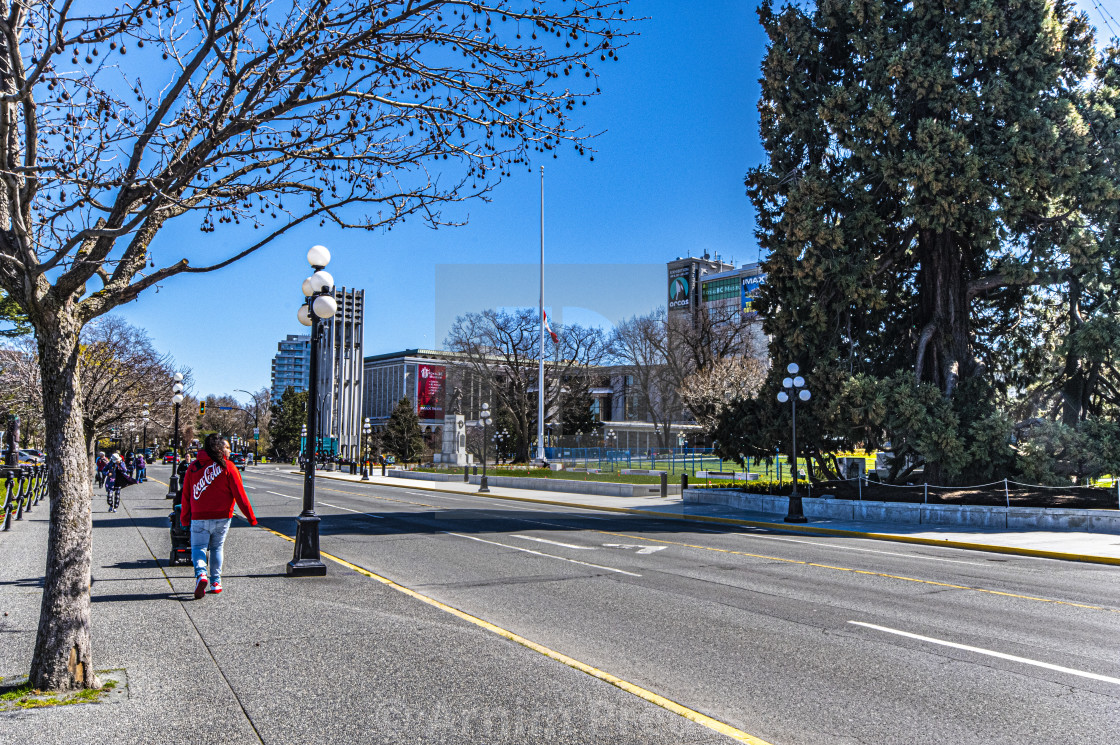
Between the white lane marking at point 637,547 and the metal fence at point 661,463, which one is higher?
the metal fence at point 661,463

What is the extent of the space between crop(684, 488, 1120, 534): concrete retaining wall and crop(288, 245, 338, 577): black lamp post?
1714 centimetres

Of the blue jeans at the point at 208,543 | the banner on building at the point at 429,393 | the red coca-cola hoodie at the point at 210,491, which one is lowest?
the blue jeans at the point at 208,543

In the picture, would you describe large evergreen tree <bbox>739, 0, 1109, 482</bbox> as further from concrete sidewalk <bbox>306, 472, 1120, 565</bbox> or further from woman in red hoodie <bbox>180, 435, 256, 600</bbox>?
woman in red hoodie <bbox>180, 435, 256, 600</bbox>

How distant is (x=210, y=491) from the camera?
8.67 meters

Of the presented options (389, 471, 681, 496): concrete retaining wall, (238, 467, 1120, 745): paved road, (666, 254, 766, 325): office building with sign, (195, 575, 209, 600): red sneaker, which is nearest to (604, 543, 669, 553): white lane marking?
(238, 467, 1120, 745): paved road

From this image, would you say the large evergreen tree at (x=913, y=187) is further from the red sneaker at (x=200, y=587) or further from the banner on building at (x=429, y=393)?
the banner on building at (x=429, y=393)

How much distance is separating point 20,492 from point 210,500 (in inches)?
512

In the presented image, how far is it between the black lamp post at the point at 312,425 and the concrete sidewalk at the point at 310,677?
0.96 metres

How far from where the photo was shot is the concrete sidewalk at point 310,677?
4.55 m

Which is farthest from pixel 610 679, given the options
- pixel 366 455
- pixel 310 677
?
pixel 366 455

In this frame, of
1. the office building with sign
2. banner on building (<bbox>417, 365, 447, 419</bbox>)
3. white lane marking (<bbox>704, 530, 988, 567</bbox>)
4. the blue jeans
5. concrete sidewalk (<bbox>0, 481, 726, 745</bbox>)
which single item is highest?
the office building with sign

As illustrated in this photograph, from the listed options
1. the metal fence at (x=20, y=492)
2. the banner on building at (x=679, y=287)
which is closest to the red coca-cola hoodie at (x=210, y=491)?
the metal fence at (x=20, y=492)

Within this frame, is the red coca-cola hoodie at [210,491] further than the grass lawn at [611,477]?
No

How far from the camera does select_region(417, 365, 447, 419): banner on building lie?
15227cm
